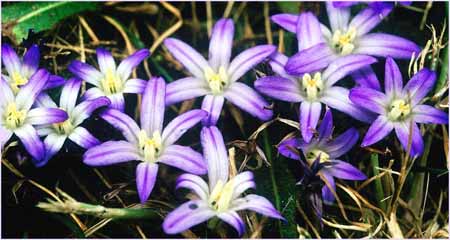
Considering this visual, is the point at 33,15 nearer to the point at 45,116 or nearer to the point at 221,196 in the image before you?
the point at 45,116

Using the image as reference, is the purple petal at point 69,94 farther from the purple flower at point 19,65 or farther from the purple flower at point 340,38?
the purple flower at point 340,38

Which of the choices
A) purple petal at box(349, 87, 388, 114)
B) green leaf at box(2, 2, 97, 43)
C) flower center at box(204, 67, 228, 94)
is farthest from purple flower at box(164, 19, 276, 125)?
green leaf at box(2, 2, 97, 43)

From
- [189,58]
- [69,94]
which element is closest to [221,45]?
[189,58]

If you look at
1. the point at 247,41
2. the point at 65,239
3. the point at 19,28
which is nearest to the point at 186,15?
the point at 247,41

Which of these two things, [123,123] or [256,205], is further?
[123,123]

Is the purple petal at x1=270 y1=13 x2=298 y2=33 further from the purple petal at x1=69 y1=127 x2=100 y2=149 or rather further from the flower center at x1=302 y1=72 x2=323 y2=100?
the purple petal at x1=69 y1=127 x2=100 y2=149

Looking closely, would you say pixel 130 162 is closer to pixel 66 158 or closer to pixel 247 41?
pixel 66 158
